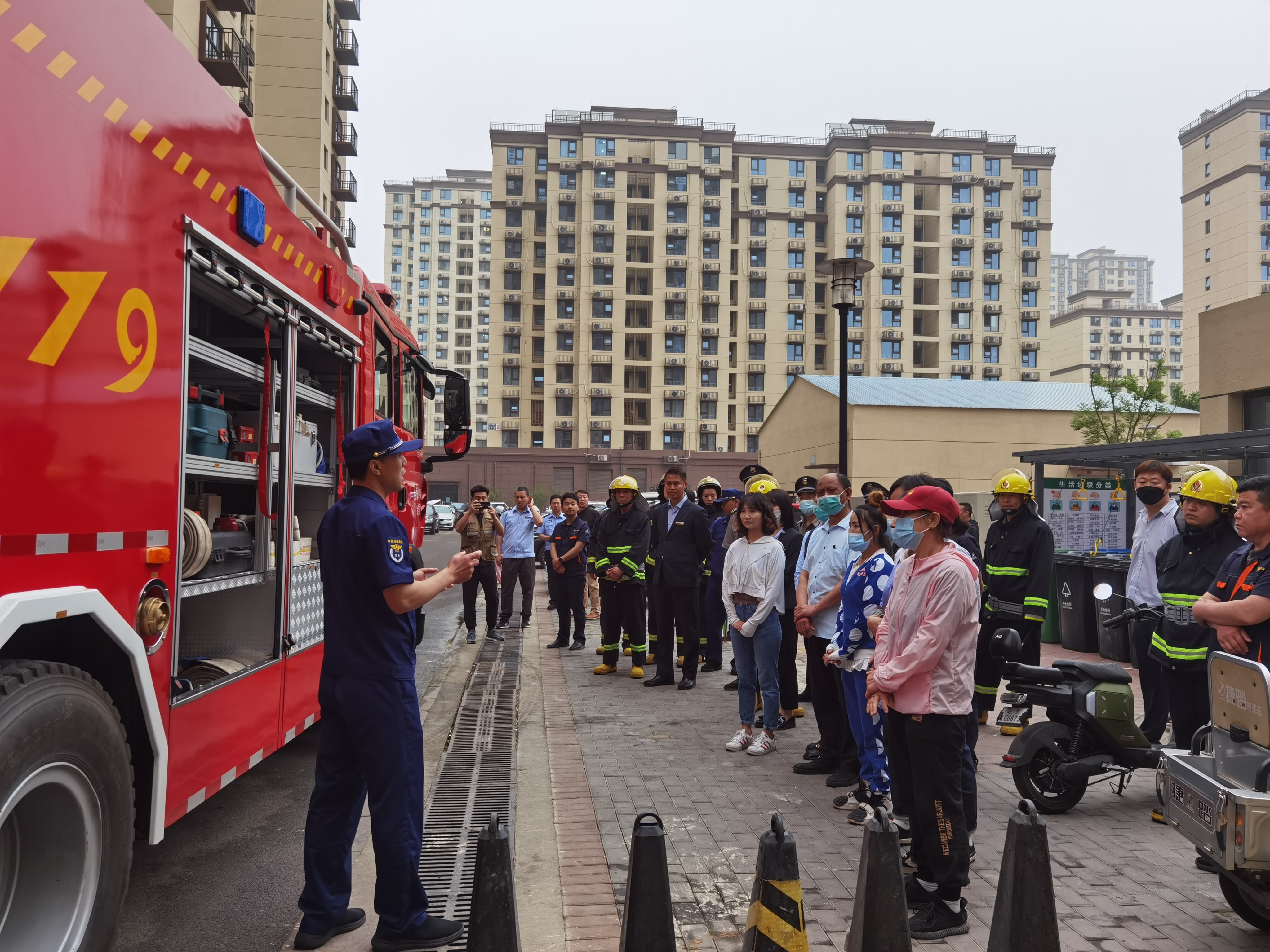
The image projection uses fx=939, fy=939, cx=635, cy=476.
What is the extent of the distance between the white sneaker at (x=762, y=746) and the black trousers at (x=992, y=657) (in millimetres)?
1592

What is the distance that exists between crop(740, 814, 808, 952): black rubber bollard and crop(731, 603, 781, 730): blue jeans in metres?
3.77

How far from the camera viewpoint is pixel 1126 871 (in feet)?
14.9

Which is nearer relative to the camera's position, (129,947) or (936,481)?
(129,947)

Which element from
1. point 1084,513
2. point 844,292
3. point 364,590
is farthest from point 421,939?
point 1084,513

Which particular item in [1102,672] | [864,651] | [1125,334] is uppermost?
[1125,334]

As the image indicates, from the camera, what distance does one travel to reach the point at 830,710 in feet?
20.8

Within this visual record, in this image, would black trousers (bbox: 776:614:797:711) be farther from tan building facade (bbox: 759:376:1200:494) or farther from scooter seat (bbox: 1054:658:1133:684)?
tan building facade (bbox: 759:376:1200:494)

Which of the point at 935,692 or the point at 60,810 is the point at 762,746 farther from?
the point at 60,810

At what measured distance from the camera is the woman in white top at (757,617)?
672cm

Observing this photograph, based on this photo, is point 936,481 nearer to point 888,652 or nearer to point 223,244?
point 888,652

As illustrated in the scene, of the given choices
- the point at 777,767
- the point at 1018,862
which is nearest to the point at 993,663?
the point at 777,767

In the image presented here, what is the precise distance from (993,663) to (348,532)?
17.5 ft

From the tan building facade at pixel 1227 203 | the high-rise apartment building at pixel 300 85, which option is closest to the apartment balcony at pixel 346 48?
the high-rise apartment building at pixel 300 85

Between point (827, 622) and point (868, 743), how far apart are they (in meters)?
1.05
